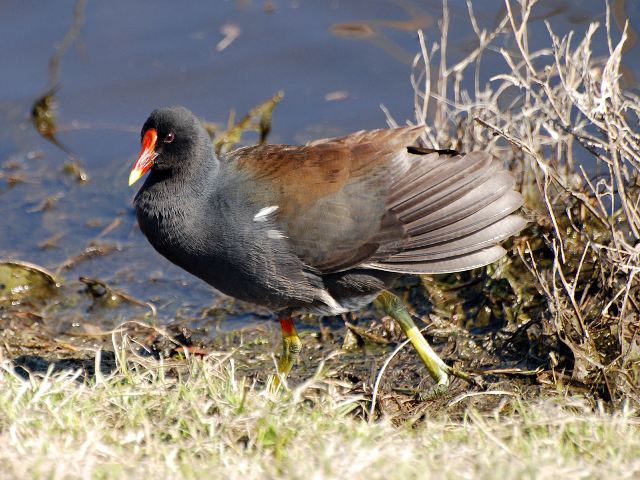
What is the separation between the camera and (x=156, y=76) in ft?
24.0

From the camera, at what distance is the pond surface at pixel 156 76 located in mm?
6227

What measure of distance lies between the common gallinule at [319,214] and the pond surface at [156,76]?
1648mm

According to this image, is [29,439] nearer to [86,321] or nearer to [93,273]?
[86,321]

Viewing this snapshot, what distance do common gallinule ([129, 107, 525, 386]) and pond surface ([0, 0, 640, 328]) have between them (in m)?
1.65

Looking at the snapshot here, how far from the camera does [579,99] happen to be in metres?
3.88

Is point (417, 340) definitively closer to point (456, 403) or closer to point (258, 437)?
point (456, 403)

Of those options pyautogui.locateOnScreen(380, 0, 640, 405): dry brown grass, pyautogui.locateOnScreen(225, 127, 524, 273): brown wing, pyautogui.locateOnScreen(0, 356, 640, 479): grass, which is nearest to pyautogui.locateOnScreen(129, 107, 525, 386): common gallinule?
pyautogui.locateOnScreen(225, 127, 524, 273): brown wing

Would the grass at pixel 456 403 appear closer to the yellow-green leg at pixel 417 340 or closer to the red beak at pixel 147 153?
the yellow-green leg at pixel 417 340

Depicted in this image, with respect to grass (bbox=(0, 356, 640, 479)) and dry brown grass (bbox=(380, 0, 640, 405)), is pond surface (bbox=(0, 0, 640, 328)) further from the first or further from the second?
grass (bbox=(0, 356, 640, 479))

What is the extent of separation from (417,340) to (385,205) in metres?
0.60

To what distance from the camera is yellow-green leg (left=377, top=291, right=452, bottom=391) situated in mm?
4223

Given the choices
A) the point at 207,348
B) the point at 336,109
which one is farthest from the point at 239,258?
the point at 336,109

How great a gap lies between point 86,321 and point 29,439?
2.12 metres

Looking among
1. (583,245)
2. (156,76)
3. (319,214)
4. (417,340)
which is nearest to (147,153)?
(319,214)
